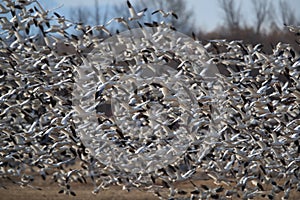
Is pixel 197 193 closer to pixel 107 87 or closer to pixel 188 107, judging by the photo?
pixel 188 107

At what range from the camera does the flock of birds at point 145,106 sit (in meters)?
6.96

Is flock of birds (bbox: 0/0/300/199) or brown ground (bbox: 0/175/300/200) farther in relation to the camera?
brown ground (bbox: 0/175/300/200)

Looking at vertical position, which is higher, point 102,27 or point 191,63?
point 102,27

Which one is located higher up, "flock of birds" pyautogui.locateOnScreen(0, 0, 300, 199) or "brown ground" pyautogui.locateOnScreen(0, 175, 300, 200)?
"flock of birds" pyautogui.locateOnScreen(0, 0, 300, 199)

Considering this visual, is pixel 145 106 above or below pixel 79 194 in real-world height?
above

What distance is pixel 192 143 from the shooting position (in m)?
7.18

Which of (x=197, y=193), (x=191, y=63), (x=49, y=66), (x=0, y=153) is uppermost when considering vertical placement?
(x=49, y=66)

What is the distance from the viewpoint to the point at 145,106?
6.70 m

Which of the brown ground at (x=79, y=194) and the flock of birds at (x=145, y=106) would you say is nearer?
the flock of birds at (x=145, y=106)

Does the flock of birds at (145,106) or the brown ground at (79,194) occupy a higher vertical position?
the flock of birds at (145,106)

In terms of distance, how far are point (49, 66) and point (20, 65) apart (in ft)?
1.56

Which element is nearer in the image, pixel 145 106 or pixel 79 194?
pixel 145 106

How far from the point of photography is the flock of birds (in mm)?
6957

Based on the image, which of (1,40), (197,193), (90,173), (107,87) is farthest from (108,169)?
(1,40)
